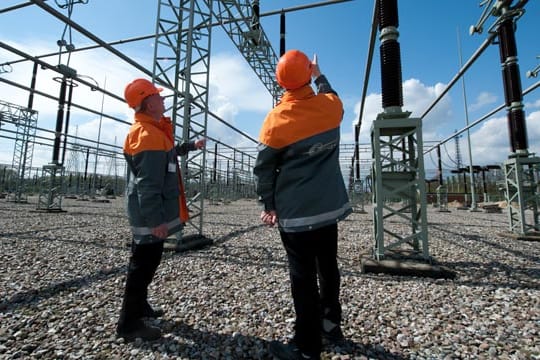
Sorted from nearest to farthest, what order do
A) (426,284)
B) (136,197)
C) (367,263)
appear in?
(136,197)
(426,284)
(367,263)

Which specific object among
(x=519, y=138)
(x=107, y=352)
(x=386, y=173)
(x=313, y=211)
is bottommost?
(x=107, y=352)

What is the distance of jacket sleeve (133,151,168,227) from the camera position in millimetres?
1670

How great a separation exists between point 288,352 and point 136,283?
→ 1.09 metres

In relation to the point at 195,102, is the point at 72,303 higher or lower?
lower

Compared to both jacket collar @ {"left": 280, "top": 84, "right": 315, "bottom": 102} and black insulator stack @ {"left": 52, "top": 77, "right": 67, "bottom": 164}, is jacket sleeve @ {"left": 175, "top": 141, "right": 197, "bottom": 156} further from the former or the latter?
black insulator stack @ {"left": 52, "top": 77, "right": 67, "bottom": 164}

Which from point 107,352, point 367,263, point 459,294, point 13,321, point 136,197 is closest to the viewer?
point 107,352

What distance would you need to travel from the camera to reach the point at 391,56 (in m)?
3.65

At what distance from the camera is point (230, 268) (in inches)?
139

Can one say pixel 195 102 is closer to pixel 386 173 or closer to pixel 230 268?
pixel 230 268

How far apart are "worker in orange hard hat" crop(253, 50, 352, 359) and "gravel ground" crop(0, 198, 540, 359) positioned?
45 cm

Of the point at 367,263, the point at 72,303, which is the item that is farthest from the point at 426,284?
the point at 72,303

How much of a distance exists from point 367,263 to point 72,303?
3.14 metres

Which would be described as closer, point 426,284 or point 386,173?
point 426,284

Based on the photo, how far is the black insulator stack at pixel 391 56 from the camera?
363 centimetres
